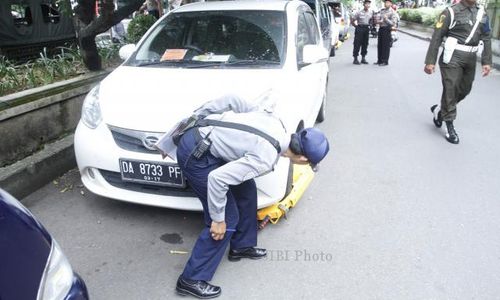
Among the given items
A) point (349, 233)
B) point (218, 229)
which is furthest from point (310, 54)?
point (218, 229)

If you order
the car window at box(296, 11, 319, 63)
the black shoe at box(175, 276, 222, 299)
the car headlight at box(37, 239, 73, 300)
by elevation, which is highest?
the car window at box(296, 11, 319, 63)

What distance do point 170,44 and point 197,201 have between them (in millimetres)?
1817

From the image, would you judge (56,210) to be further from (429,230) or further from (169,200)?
(429,230)

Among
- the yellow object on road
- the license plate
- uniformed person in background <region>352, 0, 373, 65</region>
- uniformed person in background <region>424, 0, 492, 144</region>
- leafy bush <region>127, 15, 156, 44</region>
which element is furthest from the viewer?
uniformed person in background <region>352, 0, 373, 65</region>

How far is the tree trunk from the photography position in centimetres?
544

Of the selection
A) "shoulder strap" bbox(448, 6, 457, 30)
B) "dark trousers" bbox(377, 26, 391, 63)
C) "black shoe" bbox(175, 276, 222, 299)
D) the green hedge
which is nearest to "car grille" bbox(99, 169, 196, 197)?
"black shoe" bbox(175, 276, 222, 299)

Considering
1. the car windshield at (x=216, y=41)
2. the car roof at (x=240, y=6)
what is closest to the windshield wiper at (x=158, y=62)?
the car windshield at (x=216, y=41)

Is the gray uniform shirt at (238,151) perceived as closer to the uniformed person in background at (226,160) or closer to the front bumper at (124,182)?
the uniformed person in background at (226,160)

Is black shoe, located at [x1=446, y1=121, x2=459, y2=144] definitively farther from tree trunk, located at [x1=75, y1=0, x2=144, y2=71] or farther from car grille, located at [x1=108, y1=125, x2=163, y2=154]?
tree trunk, located at [x1=75, y1=0, x2=144, y2=71]

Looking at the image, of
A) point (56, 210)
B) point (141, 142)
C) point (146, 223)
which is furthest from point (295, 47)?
point (56, 210)

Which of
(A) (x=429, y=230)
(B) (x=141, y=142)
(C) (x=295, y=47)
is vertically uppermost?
(C) (x=295, y=47)

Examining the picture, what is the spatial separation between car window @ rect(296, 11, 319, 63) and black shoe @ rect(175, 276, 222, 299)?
2234 mm

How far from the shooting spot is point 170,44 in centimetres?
416

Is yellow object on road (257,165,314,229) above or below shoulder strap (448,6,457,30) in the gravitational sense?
below
